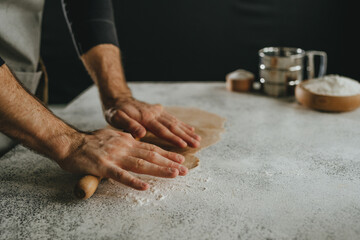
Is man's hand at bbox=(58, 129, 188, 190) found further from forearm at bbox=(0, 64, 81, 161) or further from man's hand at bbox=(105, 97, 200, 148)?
man's hand at bbox=(105, 97, 200, 148)

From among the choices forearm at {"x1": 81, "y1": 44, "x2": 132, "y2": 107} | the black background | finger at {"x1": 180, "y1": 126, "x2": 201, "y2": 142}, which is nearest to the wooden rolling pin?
finger at {"x1": 180, "y1": 126, "x2": 201, "y2": 142}

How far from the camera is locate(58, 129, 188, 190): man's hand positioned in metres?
0.85

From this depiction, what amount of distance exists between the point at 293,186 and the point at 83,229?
0.54 metres

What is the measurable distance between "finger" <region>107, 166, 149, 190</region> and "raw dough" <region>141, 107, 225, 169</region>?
0.64 feet

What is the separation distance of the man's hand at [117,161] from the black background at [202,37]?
204 centimetres

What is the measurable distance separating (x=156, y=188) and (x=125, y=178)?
0.09 meters

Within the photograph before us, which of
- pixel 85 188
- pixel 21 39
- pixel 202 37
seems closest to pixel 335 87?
pixel 85 188

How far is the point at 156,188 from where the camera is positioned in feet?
2.88

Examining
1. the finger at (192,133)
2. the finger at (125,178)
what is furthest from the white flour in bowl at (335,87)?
the finger at (125,178)

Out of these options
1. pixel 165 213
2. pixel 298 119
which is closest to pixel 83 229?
pixel 165 213

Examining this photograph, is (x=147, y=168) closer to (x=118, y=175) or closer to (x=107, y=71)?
(x=118, y=175)

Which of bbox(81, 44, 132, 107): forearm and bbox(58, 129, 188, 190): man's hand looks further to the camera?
bbox(81, 44, 132, 107): forearm

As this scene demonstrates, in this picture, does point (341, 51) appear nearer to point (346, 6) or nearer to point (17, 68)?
point (346, 6)

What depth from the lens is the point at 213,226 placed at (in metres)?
0.72
